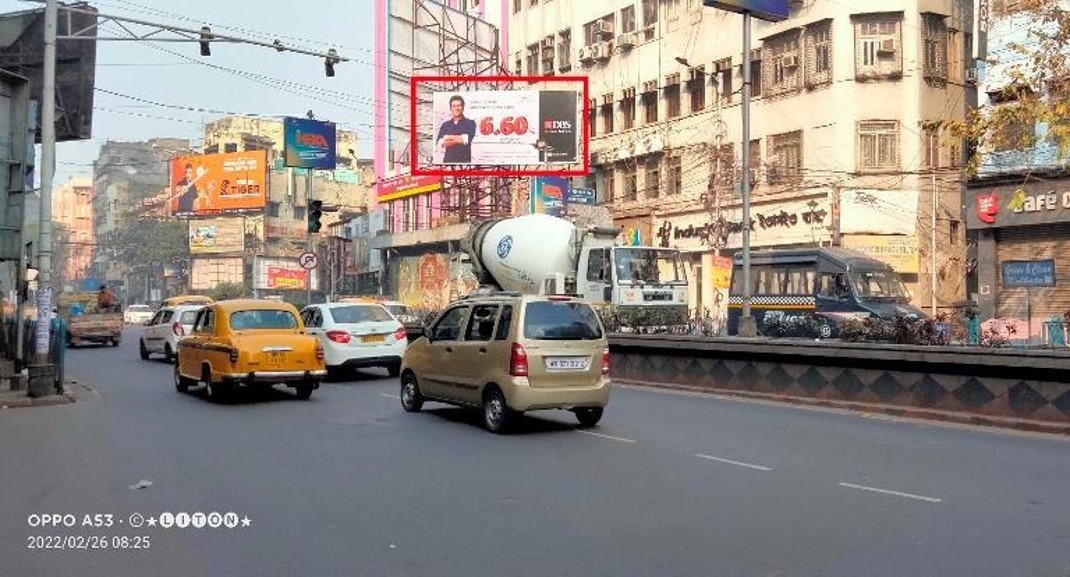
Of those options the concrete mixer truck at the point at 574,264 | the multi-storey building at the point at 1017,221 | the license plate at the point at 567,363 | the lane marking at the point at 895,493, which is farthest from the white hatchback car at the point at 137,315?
the lane marking at the point at 895,493

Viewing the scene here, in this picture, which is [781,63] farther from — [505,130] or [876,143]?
[505,130]

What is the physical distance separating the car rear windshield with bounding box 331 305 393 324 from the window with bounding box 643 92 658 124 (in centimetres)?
2757

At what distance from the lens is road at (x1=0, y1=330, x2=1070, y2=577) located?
6.16m

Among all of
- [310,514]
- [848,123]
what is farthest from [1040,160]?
[310,514]

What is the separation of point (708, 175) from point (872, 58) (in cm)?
837

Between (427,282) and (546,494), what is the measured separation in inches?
1942

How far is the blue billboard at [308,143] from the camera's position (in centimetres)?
4330

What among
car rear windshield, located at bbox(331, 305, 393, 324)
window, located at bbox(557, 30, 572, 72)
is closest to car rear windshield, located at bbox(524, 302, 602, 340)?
car rear windshield, located at bbox(331, 305, 393, 324)

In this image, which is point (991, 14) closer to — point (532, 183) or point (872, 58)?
point (872, 58)

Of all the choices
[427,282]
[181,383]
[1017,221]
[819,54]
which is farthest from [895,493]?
[427,282]

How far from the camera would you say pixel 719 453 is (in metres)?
10.4

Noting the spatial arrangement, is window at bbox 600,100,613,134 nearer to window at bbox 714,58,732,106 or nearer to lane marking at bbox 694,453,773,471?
window at bbox 714,58,732,106

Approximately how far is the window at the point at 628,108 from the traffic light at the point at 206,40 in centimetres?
2877

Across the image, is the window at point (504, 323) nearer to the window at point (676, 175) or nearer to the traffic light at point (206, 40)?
the traffic light at point (206, 40)
